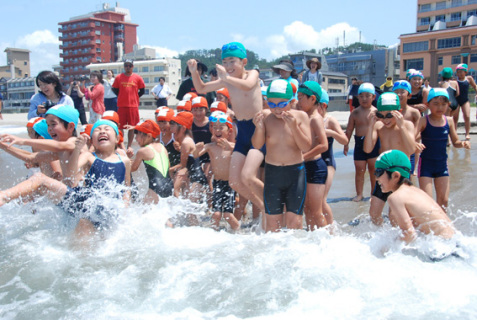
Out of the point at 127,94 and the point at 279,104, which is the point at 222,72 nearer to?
the point at 279,104

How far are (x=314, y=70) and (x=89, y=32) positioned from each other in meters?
118

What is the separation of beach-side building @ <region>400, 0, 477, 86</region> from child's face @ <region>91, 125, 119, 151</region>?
202 feet

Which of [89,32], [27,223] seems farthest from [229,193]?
[89,32]

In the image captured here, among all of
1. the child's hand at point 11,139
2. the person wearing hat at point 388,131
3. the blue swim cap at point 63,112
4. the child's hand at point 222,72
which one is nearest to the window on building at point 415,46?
the person wearing hat at point 388,131

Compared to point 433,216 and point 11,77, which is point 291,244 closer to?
point 433,216

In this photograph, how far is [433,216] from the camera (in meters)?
3.83

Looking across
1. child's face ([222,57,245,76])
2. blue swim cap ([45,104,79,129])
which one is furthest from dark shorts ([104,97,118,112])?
child's face ([222,57,245,76])

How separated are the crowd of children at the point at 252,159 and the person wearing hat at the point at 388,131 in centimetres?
1

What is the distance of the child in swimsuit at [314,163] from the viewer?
4.78 meters

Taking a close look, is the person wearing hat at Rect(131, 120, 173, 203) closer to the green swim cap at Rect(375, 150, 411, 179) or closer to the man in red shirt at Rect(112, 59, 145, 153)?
the green swim cap at Rect(375, 150, 411, 179)

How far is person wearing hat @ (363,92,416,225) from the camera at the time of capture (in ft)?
16.1

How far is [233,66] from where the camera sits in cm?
509

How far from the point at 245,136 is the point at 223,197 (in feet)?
3.42

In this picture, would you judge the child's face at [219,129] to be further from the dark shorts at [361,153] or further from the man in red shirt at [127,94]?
the man in red shirt at [127,94]
